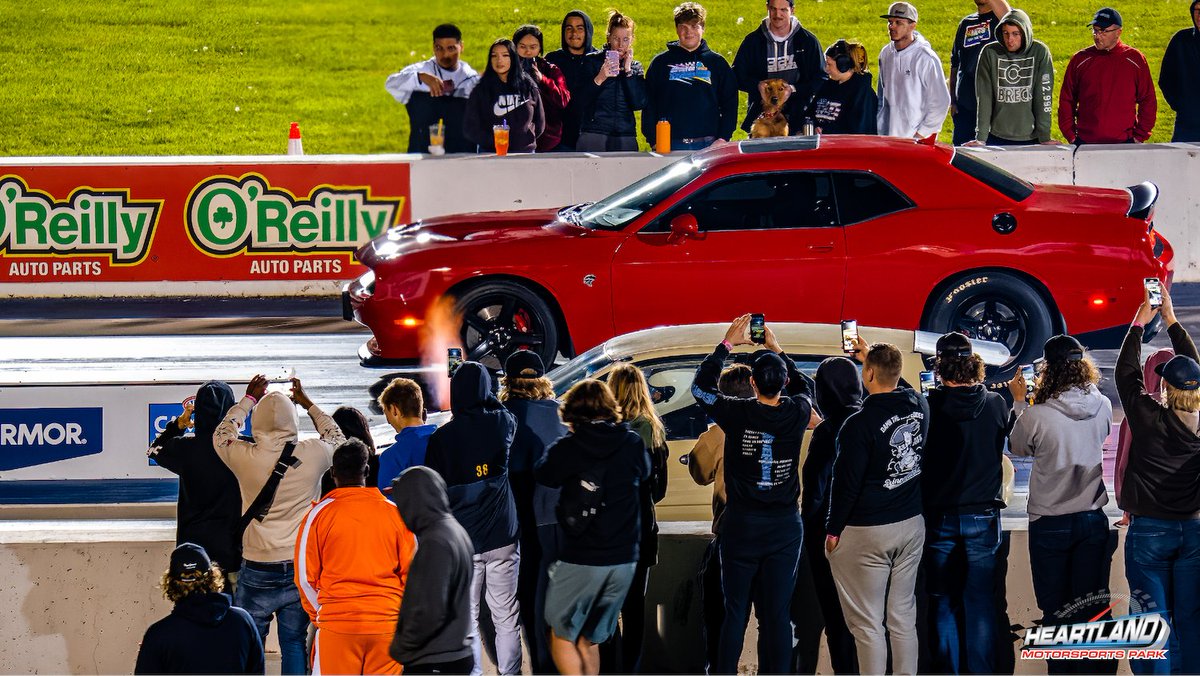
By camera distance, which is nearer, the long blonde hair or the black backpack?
the black backpack

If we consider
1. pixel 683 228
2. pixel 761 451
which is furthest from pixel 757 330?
pixel 683 228

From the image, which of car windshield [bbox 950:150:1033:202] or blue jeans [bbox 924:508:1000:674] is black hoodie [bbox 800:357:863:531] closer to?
blue jeans [bbox 924:508:1000:674]

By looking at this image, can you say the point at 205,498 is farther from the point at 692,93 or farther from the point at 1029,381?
the point at 692,93

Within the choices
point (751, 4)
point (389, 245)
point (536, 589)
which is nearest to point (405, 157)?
point (389, 245)

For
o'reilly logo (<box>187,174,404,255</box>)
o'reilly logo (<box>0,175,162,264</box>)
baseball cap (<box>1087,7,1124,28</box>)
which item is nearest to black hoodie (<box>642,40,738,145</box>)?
o'reilly logo (<box>187,174,404,255</box>)

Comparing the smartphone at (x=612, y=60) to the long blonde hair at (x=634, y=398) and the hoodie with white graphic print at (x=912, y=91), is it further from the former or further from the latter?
the long blonde hair at (x=634, y=398)

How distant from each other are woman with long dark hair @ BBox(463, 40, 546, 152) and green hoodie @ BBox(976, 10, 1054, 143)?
153 inches

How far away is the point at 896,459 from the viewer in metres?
7.29

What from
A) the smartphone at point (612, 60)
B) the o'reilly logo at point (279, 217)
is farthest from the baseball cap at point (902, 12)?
the o'reilly logo at point (279, 217)

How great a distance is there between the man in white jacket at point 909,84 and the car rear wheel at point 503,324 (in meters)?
4.69

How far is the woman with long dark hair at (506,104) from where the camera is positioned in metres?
15.1

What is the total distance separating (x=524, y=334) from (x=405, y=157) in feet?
13.4

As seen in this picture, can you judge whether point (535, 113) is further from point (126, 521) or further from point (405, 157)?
point (126, 521)

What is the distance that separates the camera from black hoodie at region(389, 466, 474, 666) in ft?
21.0
